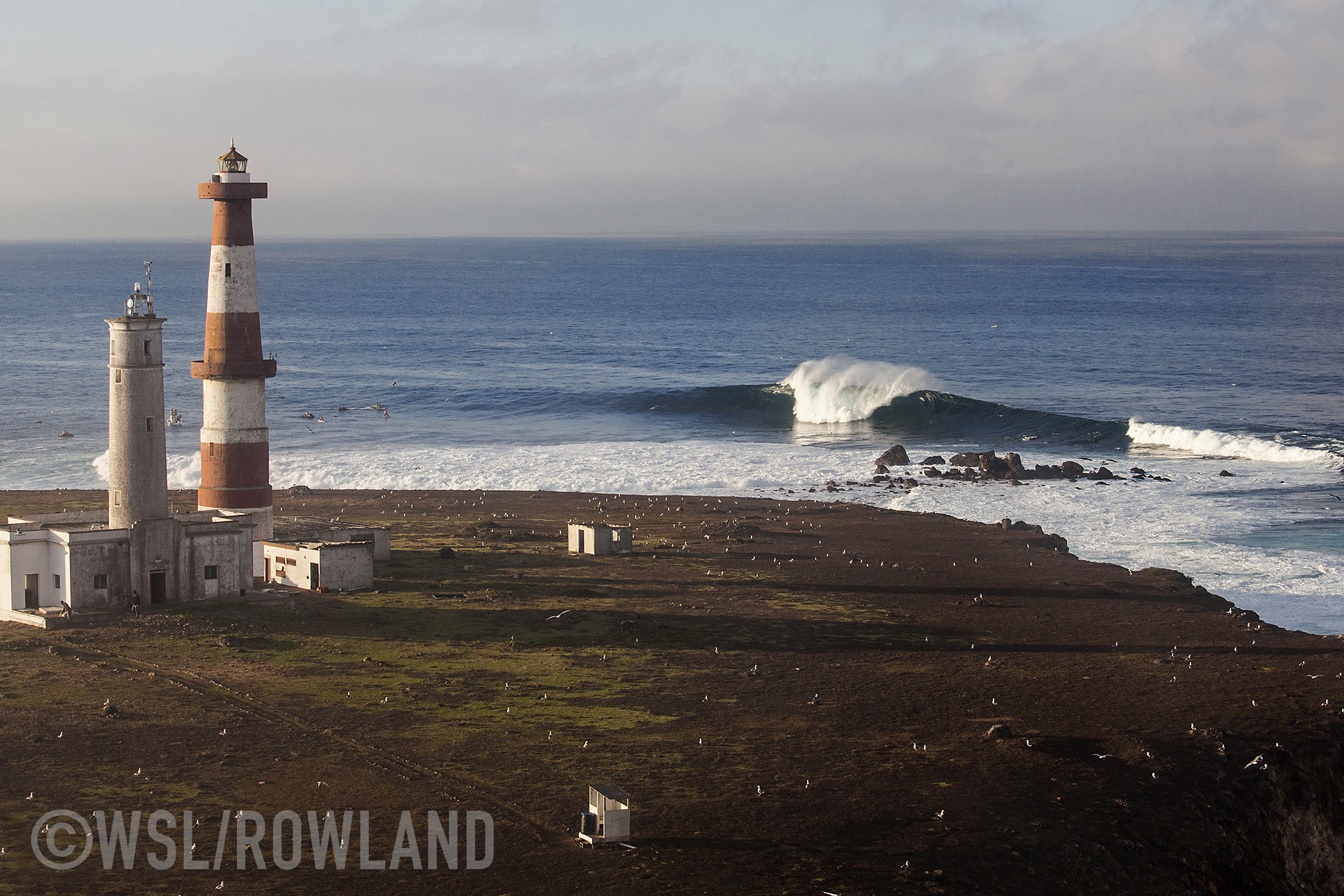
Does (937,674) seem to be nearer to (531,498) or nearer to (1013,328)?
(531,498)

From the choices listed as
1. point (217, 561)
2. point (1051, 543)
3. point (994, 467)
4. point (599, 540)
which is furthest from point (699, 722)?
point (994, 467)

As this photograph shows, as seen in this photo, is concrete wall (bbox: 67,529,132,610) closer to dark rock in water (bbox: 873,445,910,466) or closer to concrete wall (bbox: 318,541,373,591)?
concrete wall (bbox: 318,541,373,591)

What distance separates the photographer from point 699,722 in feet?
71.2

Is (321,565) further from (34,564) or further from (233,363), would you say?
(34,564)

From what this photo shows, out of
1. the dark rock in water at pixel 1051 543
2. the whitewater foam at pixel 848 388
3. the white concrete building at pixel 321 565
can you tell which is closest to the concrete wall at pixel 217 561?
the white concrete building at pixel 321 565

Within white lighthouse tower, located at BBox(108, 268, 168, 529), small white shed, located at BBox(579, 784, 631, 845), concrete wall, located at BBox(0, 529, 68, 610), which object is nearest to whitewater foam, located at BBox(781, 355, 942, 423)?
white lighthouse tower, located at BBox(108, 268, 168, 529)

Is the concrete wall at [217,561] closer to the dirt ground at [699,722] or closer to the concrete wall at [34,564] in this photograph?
the dirt ground at [699,722]

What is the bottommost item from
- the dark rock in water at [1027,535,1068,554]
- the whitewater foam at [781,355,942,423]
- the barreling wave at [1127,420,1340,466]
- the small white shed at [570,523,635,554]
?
the dark rock in water at [1027,535,1068,554]

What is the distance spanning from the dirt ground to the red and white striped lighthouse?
13.1 feet

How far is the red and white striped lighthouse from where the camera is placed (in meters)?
30.5

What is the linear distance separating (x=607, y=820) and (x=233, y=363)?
1794cm

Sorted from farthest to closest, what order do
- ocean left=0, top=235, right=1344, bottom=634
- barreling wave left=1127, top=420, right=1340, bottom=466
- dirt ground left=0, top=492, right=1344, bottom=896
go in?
barreling wave left=1127, top=420, right=1340, bottom=466
ocean left=0, top=235, right=1344, bottom=634
dirt ground left=0, top=492, right=1344, bottom=896

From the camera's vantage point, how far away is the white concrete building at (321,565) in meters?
29.9

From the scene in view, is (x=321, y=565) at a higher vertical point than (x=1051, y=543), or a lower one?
higher
